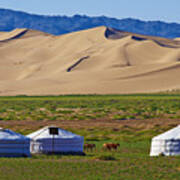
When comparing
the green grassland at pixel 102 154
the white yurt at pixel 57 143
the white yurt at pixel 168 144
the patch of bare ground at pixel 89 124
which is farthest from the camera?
the patch of bare ground at pixel 89 124

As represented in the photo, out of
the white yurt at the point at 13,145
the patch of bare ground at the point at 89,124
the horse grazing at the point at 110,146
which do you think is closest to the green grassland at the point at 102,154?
the patch of bare ground at the point at 89,124

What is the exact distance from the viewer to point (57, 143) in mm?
30281

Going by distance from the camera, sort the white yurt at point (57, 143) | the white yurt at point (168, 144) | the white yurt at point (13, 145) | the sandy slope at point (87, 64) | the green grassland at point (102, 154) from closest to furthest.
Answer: the green grassland at point (102, 154) < the white yurt at point (13, 145) < the white yurt at point (168, 144) < the white yurt at point (57, 143) < the sandy slope at point (87, 64)

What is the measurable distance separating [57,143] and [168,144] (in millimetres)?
4754

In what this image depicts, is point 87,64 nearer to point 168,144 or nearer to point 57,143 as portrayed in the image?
point 57,143

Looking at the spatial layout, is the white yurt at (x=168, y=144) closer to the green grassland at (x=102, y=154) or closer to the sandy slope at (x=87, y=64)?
the green grassland at (x=102, y=154)

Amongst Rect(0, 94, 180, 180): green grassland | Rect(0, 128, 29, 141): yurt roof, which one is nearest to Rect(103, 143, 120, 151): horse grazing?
Rect(0, 94, 180, 180): green grassland

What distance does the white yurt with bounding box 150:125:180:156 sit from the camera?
29.2 metres

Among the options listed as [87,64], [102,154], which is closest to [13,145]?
[102,154]

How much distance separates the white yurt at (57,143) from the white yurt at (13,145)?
4.93ft

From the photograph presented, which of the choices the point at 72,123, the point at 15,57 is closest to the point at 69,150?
the point at 72,123

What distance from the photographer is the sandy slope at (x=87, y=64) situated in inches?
4751

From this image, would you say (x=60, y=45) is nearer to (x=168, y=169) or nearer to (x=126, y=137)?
(x=126, y=137)

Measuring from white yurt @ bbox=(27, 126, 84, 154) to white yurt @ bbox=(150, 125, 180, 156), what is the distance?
330cm
